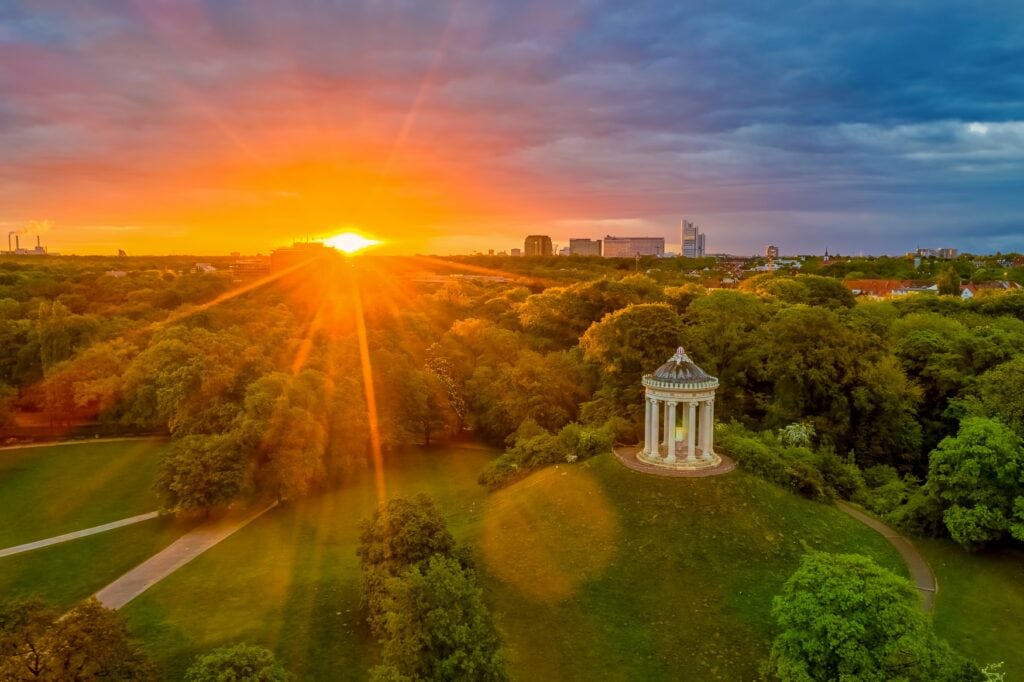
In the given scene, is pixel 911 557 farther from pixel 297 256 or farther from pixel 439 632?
pixel 297 256

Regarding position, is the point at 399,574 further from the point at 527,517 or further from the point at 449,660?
the point at 527,517

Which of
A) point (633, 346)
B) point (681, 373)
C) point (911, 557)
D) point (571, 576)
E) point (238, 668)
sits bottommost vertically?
point (911, 557)

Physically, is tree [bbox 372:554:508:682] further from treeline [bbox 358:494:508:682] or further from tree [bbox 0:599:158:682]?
tree [bbox 0:599:158:682]

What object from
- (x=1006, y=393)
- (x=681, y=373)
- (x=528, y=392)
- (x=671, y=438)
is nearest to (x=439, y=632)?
(x=671, y=438)

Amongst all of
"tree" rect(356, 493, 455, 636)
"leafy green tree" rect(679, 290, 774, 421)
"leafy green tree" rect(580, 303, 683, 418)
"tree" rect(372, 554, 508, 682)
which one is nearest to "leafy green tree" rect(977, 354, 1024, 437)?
"leafy green tree" rect(679, 290, 774, 421)

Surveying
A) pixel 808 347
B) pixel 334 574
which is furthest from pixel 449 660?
pixel 808 347

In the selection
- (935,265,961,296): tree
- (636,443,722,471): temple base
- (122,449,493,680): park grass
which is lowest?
(122,449,493,680): park grass
